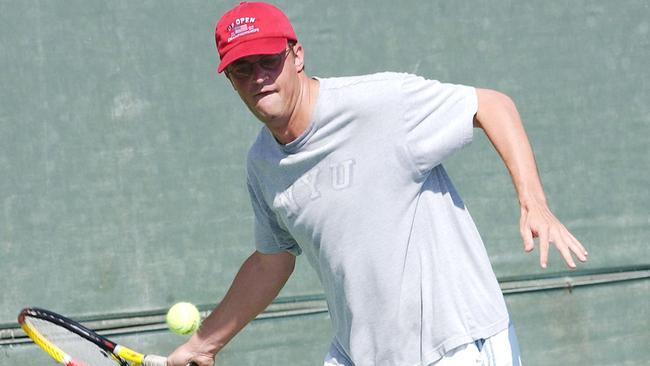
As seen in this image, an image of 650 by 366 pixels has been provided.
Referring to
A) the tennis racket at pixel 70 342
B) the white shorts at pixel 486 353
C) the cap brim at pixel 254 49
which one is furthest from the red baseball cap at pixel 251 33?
the tennis racket at pixel 70 342

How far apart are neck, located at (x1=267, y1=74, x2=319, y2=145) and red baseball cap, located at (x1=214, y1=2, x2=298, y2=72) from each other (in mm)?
115

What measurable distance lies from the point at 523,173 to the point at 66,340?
1.67 m

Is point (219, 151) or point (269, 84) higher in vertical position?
point (269, 84)

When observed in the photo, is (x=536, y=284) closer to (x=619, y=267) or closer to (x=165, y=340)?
(x=619, y=267)

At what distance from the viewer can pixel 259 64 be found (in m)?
2.71

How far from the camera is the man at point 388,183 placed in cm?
272

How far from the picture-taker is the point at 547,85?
15.1ft

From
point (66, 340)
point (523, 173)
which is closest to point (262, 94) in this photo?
point (523, 173)

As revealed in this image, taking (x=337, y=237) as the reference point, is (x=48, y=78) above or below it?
above

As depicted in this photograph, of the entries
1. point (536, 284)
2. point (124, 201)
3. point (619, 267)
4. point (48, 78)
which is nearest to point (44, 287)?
point (124, 201)

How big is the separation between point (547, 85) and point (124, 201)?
1688 millimetres

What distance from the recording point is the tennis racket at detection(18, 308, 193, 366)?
134 inches

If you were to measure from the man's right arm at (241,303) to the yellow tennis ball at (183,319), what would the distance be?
0.44 meters

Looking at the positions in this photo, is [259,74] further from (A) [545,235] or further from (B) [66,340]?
(B) [66,340]
